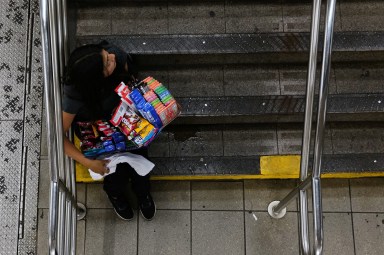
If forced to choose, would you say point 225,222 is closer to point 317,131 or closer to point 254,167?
point 254,167

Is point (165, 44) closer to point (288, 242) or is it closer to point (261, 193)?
point (261, 193)

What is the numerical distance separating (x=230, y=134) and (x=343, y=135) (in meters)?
0.91

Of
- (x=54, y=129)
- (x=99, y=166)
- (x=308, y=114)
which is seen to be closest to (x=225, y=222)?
(x=99, y=166)

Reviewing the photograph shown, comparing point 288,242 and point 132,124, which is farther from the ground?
point 132,124

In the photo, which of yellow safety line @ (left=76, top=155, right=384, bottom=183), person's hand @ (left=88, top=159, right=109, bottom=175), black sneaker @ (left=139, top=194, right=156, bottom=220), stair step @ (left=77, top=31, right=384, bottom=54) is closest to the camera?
person's hand @ (left=88, top=159, right=109, bottom=175)

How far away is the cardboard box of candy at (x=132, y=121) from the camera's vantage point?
229 centimetres

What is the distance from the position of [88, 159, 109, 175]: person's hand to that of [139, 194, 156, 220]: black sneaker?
515 mm

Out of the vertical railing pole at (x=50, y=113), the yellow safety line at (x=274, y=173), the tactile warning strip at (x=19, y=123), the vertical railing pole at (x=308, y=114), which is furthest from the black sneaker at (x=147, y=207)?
the vertical railing pole at (x=308, y=114)

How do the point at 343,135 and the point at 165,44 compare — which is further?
the point at 343,135

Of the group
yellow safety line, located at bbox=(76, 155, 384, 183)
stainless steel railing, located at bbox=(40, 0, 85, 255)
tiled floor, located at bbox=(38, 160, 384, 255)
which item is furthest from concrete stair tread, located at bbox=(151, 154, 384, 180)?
stainless steel railing, located at bbox=(40, 0, 85, 255)

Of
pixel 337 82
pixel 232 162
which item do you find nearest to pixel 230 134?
pixel 232 162

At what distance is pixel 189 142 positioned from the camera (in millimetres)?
3293

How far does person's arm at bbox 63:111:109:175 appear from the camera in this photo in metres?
2.32

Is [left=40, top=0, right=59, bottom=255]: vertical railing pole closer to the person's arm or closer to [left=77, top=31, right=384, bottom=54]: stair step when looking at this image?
the person's arm
